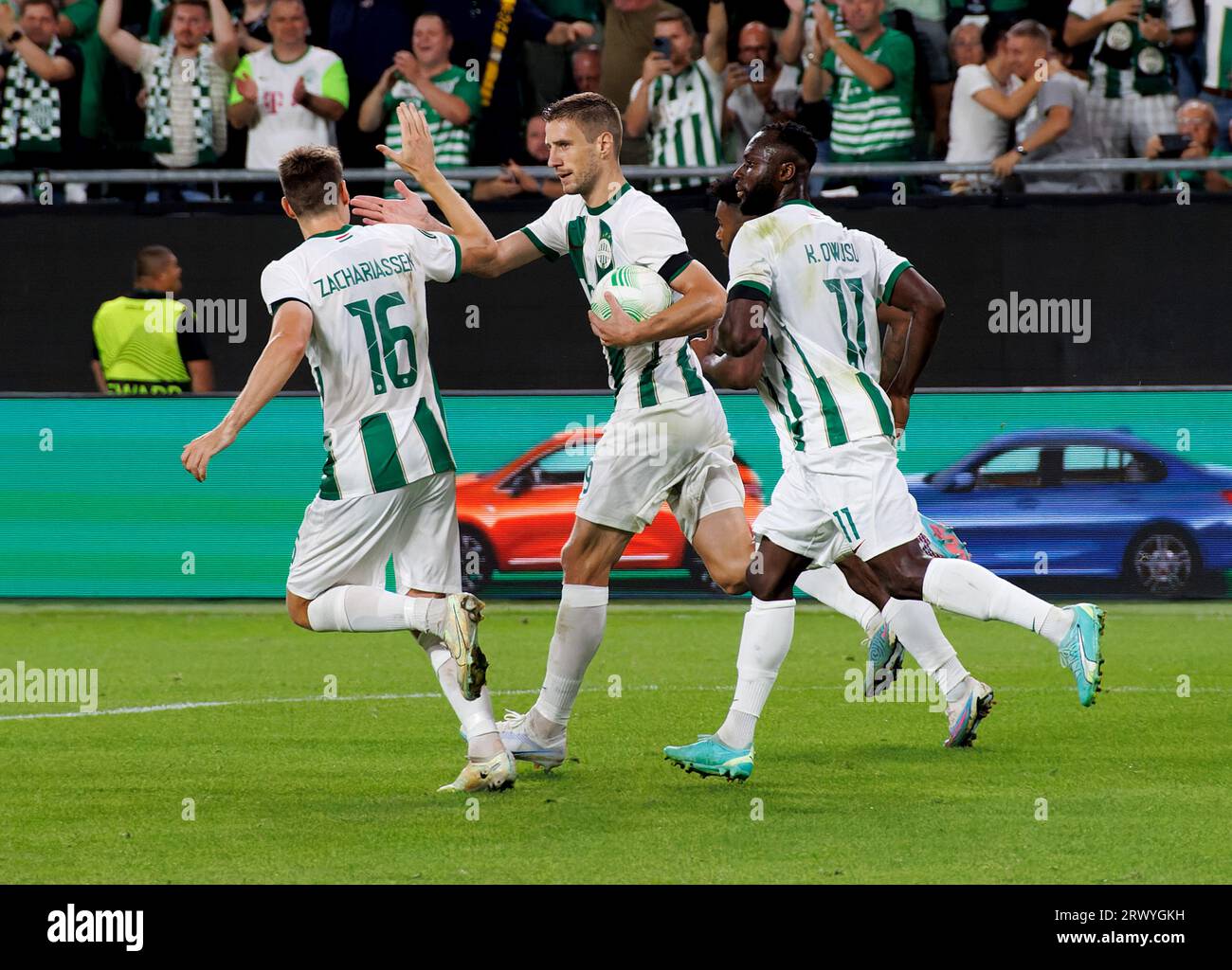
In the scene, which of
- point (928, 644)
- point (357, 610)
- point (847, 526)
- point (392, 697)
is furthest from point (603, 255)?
point (392, 697)

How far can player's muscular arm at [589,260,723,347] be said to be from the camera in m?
6.83

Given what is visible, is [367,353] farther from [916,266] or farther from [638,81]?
[638,81]

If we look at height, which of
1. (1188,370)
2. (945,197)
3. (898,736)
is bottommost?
(898,736)

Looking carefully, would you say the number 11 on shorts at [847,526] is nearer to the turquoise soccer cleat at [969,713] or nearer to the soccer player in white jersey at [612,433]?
the soccer player in white jersey at [612,433]

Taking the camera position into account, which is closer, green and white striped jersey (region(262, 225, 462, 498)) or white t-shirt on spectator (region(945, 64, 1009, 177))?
green and white striped jersey (region(262, 225, 462, 498))

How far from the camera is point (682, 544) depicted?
1384 centimetres

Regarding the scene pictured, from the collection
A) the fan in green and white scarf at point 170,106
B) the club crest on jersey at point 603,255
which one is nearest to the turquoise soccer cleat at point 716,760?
the club crest on jersey at point 603,255

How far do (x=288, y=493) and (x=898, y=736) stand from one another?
6.87m

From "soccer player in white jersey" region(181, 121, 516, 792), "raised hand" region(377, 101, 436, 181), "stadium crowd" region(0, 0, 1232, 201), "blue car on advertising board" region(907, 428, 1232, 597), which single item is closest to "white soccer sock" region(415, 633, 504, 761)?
"soccer player in white jersey" region(181, 121, 516, 792)

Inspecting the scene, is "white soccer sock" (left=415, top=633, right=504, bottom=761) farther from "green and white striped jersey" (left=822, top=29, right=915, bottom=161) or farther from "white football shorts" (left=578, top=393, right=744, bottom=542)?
"green and white striped jersey" (left=822, top=29, right=915, bottom=161)

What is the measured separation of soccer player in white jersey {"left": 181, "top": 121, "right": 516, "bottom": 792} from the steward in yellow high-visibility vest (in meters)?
7.68
